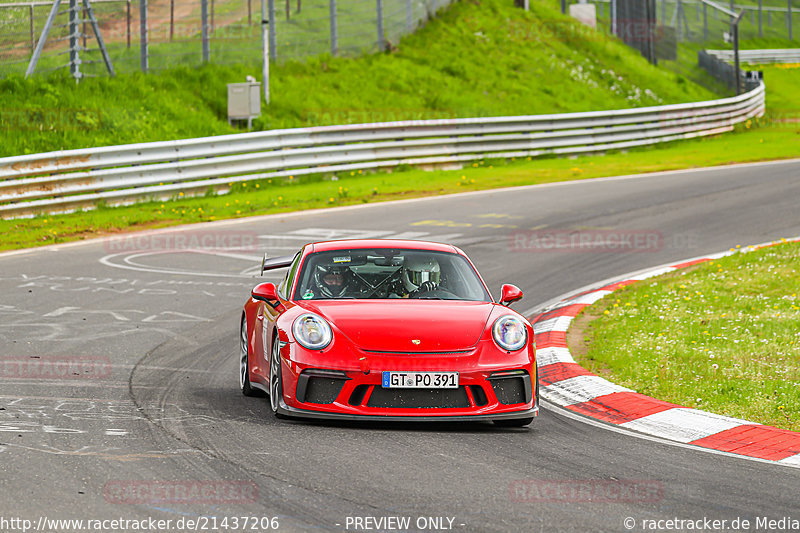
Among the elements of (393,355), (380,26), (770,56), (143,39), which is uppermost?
(770,56)

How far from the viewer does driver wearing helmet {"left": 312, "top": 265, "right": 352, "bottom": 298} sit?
27.2 feet

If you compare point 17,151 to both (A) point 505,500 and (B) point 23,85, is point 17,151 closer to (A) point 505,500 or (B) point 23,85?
(B) point 23,85

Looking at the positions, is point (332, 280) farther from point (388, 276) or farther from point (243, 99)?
point (243, 99)

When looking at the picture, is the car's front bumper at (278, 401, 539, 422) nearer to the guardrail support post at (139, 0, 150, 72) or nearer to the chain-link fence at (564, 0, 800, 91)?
the guardrail support post at (139, 0, 150, 72)

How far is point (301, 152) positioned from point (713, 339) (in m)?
16.1

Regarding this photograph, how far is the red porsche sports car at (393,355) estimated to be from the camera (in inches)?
282

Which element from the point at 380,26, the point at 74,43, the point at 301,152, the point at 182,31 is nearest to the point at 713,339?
the point at 301,152

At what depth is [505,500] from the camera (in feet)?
18.2

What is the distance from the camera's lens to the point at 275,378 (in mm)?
7645

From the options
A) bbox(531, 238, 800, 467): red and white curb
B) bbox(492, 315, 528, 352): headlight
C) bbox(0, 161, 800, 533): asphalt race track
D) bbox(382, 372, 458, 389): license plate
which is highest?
bbox(492, 315, 528, 352): headlight

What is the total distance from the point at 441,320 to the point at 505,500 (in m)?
2.23

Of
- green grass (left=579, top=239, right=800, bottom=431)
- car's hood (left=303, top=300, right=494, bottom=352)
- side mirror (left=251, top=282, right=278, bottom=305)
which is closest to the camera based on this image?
car's hood (left=303, top=300, right=494, bottom=352)

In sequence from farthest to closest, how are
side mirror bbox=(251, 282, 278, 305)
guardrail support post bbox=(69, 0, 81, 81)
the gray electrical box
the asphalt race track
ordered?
1. the gray electrical box
2. guardrail support post bbox=(69, 0, 81, 81)
3. side mirror bbox=(251, 282, 278, 305)
4. the asphalt race track

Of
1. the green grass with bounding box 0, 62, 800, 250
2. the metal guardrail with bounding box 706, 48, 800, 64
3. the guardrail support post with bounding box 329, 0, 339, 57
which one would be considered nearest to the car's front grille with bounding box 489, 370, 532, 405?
the green grass with bounding box 0, 62, 800, 250
